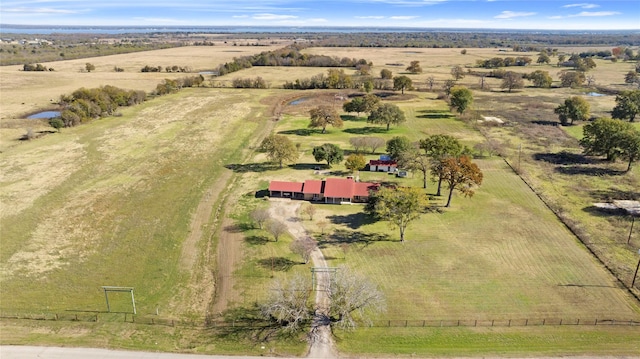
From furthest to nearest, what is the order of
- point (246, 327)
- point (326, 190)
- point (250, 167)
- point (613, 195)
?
point (250, 167)
point (613, 195)
point (326, 190)
point (246, 327)

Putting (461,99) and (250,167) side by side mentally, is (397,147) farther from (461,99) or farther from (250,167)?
(461,99)

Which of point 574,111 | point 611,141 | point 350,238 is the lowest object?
point 350,238

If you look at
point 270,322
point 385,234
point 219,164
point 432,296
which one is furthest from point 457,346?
point 219,164

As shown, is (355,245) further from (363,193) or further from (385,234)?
(363,193)

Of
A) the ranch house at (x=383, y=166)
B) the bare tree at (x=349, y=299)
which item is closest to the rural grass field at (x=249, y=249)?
the bare tree at (x=349, y=299)

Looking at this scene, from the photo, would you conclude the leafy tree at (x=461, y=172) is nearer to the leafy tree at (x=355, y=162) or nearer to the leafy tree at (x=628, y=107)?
the leafy tree at (x=355, y=162)

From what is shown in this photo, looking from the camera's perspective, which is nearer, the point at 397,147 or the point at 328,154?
the point at 328,154

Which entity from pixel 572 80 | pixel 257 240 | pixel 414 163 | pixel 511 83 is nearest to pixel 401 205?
pixel 257 240
